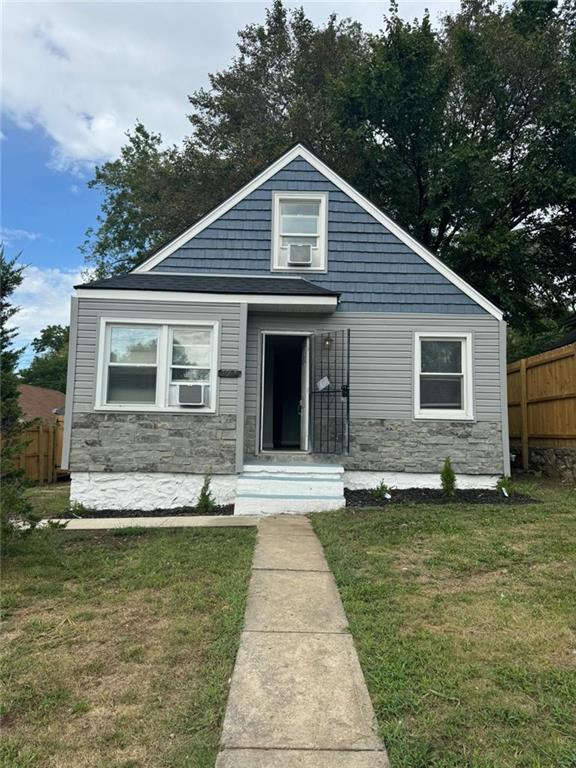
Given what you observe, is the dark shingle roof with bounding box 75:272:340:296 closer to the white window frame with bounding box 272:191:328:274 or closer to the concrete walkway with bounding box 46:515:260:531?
the white window frame with bounding box 272:191:328:274

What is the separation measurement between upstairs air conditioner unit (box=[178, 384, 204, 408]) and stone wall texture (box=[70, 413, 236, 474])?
0.19m

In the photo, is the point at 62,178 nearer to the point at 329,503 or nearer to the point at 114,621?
the point at 329,503

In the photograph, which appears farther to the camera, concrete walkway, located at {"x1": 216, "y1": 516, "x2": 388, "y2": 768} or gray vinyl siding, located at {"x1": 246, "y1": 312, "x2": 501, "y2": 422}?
gray vinyl siding, located at {"x1": 246, "y1": 312, "x2": 501, "y2": 422}

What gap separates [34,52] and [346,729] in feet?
30.8

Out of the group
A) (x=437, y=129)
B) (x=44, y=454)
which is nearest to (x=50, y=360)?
(x=44, y=454)

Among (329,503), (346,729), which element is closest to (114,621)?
(346,729)

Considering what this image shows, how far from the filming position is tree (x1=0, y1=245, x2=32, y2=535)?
15.4 feet

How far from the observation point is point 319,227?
31.2 feet

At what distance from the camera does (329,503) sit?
760cm

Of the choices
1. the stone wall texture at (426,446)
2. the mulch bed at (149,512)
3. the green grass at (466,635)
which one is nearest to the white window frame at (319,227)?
the stone wall texture at (426,446)

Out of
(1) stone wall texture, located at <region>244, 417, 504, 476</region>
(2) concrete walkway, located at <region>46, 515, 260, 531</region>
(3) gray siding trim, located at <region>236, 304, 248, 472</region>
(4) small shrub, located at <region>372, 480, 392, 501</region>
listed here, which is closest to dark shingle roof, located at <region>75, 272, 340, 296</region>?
(3) gray siding trim, located at <region>236, 304, 248, 472</region>

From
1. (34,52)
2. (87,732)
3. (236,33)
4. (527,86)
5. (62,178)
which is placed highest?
(236,33)

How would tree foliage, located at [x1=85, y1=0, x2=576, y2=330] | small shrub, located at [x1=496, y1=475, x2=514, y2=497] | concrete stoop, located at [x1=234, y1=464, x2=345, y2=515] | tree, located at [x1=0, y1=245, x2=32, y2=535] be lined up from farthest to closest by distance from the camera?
1. tree foliage, located at [x1=85, y1=0, x2=576, y2=330]
2. small shrub, located at [x1=496, y1=475, x2=514, y2=497]
3. concrete stoop, located at [x1=234, y1=464, x2=345, y2=515]
4. tree, located at [x1=0, y1=245, x2=32, y2=535]

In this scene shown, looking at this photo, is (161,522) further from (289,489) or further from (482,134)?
(482,134)
